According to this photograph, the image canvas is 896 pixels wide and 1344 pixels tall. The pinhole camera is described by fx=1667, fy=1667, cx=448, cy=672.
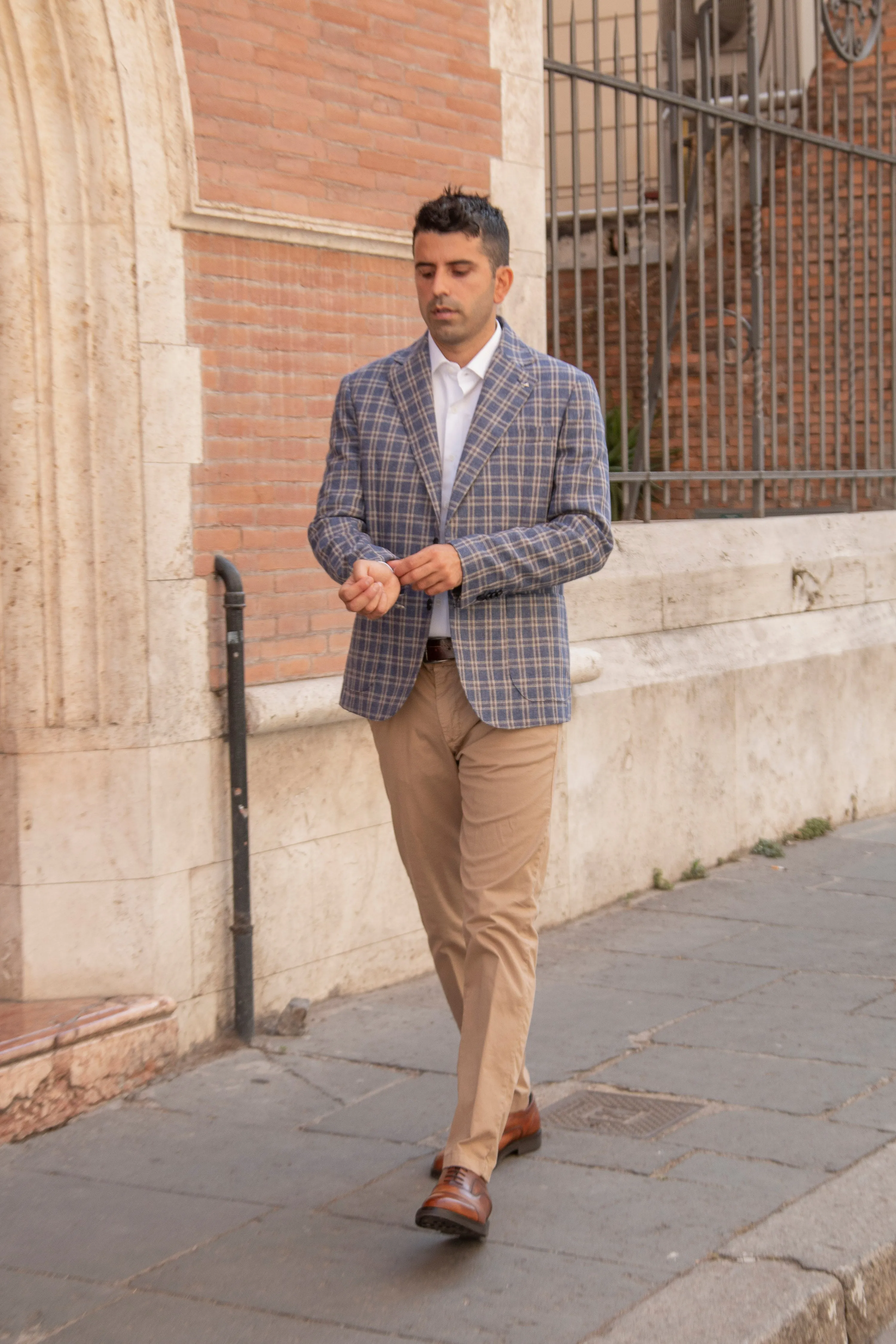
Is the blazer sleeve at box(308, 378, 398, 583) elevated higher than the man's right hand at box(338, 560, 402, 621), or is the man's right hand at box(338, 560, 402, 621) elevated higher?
the blazer sleeve at box(308, 378, 398, 583)

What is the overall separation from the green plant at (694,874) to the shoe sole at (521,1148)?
3203 millimetres

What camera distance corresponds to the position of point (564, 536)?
348 cm

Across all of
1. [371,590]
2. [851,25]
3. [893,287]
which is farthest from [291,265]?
[893,287]

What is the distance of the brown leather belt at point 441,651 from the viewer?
11.6 feet

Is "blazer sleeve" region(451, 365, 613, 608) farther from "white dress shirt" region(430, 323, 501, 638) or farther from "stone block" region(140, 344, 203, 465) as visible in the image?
"stone block" region(140, 344, 203, 465)

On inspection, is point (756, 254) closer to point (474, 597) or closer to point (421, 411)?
point (421, 411)

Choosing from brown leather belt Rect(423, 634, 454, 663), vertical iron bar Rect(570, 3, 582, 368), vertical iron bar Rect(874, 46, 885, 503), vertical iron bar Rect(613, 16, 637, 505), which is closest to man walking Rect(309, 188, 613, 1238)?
brown leather belt Rect(423, 634, 454, 663)

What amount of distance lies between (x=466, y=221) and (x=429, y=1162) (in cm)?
212

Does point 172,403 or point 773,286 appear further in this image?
point 773,286

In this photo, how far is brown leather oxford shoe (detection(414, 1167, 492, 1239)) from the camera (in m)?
3.23

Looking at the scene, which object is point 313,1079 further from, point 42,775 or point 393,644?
point 393,644

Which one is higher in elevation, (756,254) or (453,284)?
(756,254)

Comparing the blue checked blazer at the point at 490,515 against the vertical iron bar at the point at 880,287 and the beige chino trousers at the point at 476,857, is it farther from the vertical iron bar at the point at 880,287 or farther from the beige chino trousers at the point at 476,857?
the vertical iron bar at the point at 880,287

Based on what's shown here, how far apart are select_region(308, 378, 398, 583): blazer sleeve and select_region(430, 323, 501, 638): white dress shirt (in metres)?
0.16
